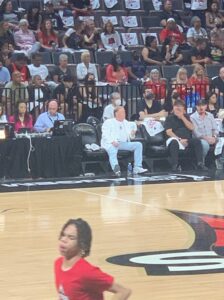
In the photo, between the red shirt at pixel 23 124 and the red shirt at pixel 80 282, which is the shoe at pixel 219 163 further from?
the red shirt at pixel 80 282

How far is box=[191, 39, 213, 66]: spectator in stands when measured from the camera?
72.1 feet

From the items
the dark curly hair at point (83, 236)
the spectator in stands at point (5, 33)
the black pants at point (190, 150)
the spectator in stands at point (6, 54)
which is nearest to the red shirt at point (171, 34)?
the spectator in stands at point (5, 33)

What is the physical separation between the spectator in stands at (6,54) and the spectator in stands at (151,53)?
10.6ft

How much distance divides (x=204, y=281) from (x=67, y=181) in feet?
24.3

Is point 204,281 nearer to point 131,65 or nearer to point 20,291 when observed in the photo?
point 20,291

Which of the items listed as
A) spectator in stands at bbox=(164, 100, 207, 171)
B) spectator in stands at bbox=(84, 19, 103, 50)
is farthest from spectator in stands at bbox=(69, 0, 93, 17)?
spectator in stands at bbox=(164, 100, 207, 171)

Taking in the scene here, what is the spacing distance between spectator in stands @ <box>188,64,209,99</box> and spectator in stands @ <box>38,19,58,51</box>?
3058mm

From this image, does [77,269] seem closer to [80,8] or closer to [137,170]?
[137,170]

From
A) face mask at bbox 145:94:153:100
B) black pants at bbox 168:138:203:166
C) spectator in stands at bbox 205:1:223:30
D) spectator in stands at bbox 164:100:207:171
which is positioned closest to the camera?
black pants at bbox 168:138:203:166

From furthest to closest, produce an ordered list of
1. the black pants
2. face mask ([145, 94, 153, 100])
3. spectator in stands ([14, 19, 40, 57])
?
spectator in stands ([14, 19, 40, 57]) → face mask ([145, 94, 153, 100]) → the black pants

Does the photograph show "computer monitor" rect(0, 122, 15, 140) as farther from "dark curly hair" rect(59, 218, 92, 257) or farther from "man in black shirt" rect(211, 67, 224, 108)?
"dark curly hair" rect(59, 218, 92, 257)

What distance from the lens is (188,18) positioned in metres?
24.3

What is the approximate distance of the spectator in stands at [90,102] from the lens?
18.4 metres

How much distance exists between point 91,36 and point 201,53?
2.58 m
